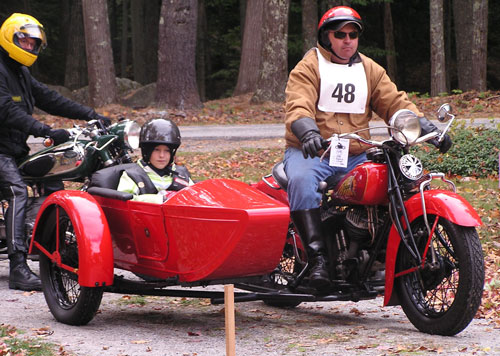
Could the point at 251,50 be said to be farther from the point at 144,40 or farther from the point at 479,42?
the point at 144,40

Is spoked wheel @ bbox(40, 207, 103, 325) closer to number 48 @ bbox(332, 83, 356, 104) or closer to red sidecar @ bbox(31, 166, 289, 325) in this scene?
red sidecar @ bbox(31, 166, 289, 325)

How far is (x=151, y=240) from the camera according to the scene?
5.79 metres

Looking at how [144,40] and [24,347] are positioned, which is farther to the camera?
[144,40]

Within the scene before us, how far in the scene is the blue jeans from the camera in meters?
5.68

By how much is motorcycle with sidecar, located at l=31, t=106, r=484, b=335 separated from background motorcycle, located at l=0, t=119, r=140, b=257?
32.1 inches

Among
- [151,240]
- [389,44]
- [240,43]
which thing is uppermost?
[240,43]

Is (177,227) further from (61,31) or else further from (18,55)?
(61,31)

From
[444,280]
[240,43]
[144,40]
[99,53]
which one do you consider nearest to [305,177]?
[444,280]

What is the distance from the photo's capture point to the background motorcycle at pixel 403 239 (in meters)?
5.09

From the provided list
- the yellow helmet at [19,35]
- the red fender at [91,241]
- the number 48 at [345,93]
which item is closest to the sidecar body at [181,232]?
the red fender at [91,241]

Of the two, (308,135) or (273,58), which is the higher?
(273,58)

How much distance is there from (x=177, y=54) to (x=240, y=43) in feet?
45.3

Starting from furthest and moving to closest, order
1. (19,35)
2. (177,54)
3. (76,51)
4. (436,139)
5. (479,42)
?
(76,51) < (479,42) < (177,54) < (19,35) < (436,139)

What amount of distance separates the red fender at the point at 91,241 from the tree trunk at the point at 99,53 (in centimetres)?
1630
